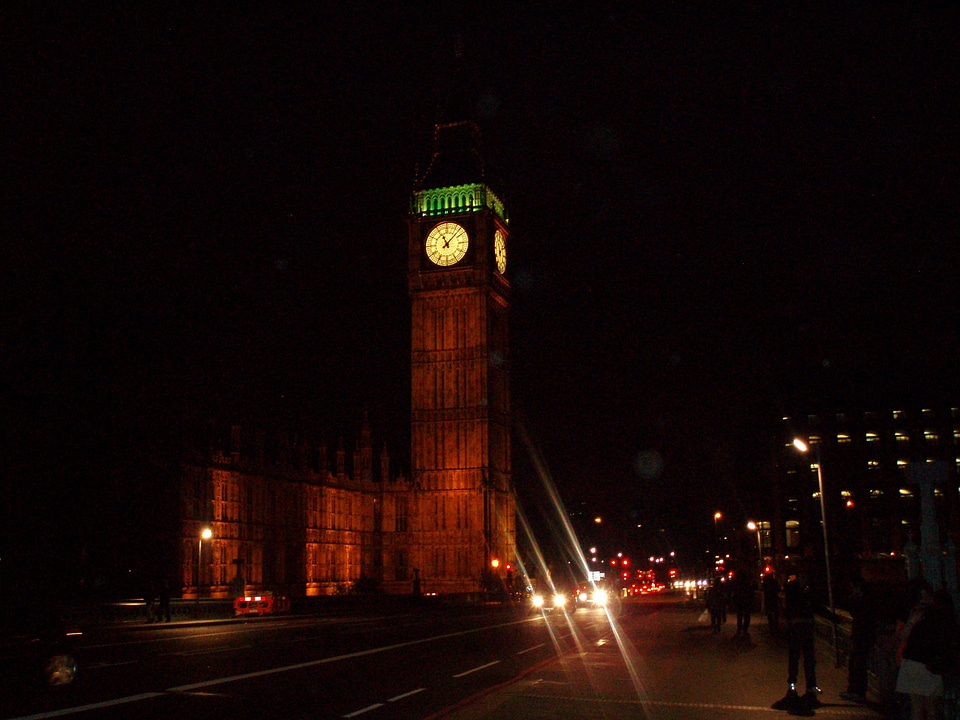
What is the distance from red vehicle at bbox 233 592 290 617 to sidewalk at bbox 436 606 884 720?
2734 centimetres

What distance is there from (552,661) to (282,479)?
7115 cm

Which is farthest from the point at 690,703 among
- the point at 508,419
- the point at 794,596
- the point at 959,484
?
the point at 959,484

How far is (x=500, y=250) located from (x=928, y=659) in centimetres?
9905

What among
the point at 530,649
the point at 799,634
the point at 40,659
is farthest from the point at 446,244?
the point at 799,634

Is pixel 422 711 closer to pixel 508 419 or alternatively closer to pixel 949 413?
pixel 508 419

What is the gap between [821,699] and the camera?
629 inches

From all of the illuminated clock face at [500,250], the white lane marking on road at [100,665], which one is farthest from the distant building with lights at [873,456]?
the white lane marking on road at [100,665]

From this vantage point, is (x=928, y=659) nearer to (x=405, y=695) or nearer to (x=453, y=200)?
(x=405, y=695)

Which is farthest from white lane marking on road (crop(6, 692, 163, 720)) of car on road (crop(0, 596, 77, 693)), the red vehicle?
the red vehicle

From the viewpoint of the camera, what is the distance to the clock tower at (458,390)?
99.9 metres

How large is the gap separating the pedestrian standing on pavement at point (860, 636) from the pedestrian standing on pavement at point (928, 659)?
5.53 meters

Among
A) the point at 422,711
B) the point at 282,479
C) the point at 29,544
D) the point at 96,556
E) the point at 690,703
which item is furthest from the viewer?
the point at 282,479

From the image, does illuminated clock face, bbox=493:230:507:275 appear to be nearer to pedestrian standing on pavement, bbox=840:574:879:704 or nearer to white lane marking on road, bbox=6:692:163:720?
pedestrian standing on pavement, bbox=840:574:879:704

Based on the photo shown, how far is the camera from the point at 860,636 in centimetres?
1563
